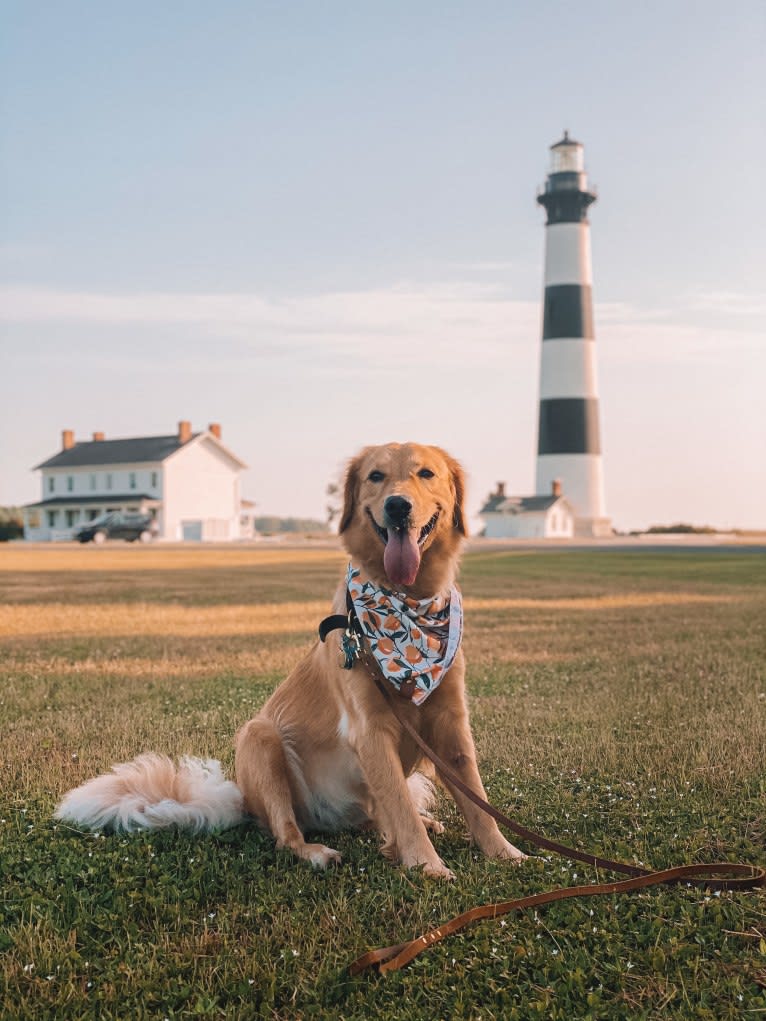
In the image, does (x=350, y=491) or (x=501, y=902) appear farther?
(x=350, y=491)

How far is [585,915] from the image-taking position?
3.52 m

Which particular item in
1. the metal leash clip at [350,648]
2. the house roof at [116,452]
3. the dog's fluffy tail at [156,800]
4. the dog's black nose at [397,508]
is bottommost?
the dog's fluffy tail at [156,800]

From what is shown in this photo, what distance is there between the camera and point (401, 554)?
14.0ft

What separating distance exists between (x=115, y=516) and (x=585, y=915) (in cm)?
5405

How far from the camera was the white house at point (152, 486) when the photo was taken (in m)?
61.0

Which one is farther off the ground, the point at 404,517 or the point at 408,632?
the point at 404,517

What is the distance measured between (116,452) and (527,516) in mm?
26883

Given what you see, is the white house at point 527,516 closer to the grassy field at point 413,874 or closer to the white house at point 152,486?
the white house at point 152,486

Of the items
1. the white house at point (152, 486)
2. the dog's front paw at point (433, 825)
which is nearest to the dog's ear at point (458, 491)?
the dog's front paw at point (433, 825)

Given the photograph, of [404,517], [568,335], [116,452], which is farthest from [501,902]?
[116,452]

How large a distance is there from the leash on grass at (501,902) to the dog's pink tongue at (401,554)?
0.28 metres

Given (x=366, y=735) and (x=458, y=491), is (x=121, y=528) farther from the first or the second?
(x=366, y=735)

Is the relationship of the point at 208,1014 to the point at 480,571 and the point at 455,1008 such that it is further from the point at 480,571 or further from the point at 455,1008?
the point at 480,571

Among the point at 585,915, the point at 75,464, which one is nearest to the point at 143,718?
the point at 585,915
